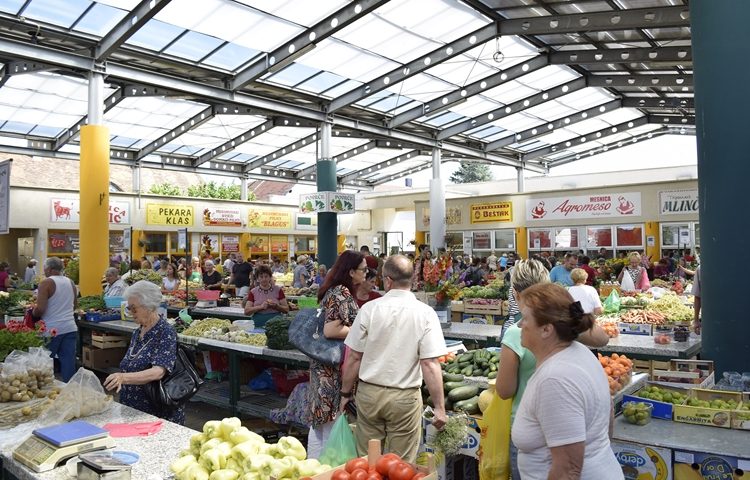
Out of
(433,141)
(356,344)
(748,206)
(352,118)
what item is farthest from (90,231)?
(433,141)

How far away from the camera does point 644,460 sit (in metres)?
3.23

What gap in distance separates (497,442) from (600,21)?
1165 cm

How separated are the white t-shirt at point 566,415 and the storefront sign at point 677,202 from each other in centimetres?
1933

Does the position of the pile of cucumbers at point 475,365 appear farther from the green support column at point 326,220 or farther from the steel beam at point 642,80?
the steel beam at point 642,80

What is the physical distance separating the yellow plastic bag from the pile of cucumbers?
144cm

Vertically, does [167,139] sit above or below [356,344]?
above

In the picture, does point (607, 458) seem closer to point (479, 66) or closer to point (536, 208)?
point (479, 66)

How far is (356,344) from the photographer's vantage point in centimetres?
356

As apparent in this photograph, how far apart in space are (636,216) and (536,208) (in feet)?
11.6

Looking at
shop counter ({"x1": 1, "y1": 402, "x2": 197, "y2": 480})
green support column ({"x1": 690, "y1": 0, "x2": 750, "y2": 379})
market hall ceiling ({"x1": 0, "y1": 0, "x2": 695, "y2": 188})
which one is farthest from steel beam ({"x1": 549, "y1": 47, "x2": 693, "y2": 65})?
shop counter ({"x1": 1, "y1": 402, "x2": 197, "y2": 480})

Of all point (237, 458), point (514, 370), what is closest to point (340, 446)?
point (237, 458)

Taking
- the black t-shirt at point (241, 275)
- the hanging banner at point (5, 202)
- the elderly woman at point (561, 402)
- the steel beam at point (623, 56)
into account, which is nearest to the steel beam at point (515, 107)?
the steel beam at point (623, 56)

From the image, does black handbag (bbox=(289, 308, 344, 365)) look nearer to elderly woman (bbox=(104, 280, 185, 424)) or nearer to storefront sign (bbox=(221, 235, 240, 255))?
elderly woman (bbox=(104, 280, 185, 424))

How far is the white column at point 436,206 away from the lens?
2214cm
